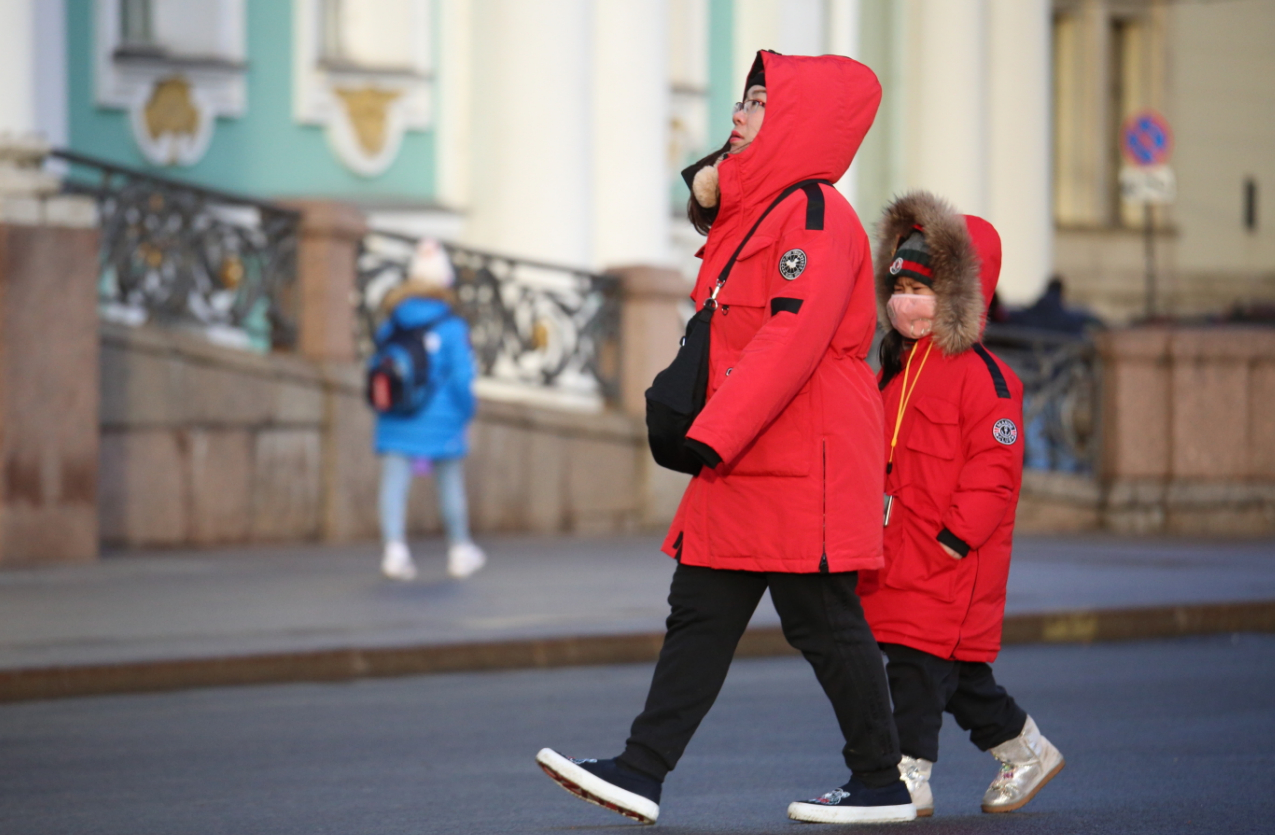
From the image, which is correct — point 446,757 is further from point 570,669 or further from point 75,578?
point 75,578

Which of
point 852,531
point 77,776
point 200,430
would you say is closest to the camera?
point 852,531

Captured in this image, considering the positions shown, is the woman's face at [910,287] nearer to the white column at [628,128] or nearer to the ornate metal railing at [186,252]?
the ornate metal railing at [186,252]

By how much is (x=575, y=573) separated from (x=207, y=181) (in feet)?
21.2

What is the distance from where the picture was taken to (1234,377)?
1389cm

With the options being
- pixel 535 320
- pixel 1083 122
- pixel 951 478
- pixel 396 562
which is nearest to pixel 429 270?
pixel 396 562

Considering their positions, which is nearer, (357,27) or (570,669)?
(570,669)

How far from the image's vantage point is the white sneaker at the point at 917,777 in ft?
17.6

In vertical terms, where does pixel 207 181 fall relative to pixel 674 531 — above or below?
above

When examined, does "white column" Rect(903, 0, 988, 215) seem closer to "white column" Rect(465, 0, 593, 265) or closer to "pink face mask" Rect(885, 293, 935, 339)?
"white column" Rect(465, 0, 593, 265)

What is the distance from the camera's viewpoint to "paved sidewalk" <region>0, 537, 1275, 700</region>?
28.0 ft

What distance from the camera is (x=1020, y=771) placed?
552 centimetres

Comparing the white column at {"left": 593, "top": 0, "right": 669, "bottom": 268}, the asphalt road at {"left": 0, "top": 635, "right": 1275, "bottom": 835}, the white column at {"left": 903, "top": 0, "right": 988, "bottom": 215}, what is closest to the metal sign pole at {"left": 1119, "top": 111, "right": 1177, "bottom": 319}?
the white column at {"left": 903, "top": 0, "right": 988, "bottom": 215}

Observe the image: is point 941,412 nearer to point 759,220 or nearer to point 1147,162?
point 759,220

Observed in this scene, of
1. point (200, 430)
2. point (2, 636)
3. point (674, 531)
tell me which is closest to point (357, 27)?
point (200, 430)
